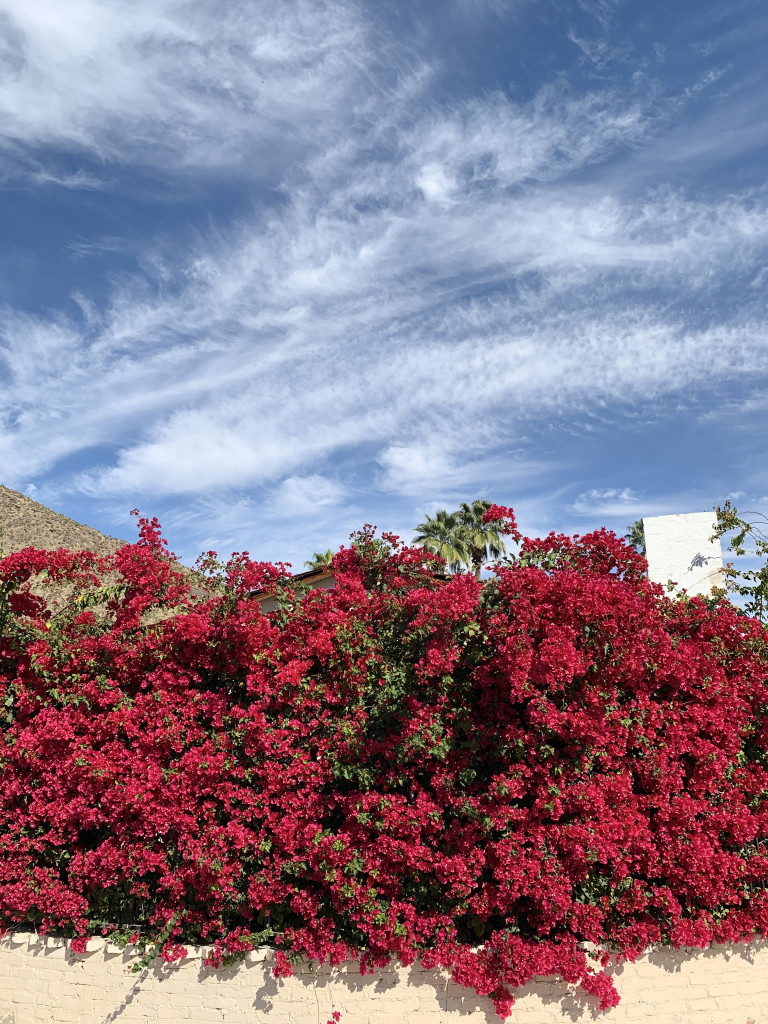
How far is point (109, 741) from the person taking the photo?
6863mm

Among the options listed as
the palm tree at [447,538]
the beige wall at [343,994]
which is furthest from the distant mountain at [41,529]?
the beige wall at [343,994]

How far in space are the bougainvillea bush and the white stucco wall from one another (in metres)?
3.73

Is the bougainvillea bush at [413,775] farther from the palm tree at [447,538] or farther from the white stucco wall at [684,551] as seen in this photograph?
the palm tree at [447,538]

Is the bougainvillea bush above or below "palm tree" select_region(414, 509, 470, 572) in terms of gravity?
below

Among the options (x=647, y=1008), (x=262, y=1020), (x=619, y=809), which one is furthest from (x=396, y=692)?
(x=647, y=1008)

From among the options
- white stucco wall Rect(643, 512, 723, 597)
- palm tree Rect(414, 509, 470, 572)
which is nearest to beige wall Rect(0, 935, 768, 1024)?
white stucco wall Rect(643, 512, 723, 597)

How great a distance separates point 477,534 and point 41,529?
52.4ft

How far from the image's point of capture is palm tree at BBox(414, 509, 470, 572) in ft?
83.1

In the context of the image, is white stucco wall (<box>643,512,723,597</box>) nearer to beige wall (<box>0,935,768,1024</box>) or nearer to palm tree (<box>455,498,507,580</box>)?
beige wall (<box>0,935,768,1024</box>)

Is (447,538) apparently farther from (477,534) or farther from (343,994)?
(343,994)

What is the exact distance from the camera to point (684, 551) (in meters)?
10.8

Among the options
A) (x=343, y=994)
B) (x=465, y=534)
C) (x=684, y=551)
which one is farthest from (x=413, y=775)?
(x=465, y=534)

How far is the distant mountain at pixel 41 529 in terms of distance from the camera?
25.2 metres

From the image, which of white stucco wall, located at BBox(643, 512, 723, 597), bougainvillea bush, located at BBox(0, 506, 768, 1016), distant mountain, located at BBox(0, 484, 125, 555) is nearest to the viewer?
bougainvillea bush, located at BBox(0, 506, 768, 1016)
